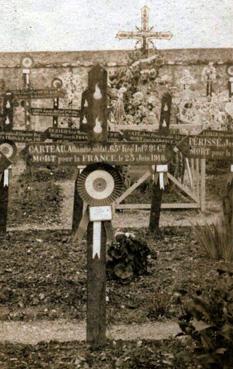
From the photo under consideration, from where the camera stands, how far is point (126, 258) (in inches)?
231

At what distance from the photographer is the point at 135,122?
1198 cm

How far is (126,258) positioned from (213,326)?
251cm

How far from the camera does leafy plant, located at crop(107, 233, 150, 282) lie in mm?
5809

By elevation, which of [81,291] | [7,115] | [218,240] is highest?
[7,115]

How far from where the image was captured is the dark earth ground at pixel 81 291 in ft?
13.2

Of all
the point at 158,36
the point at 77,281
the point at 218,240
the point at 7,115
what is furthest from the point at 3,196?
the point at 158,36

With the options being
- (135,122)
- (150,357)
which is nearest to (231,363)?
(150,357)

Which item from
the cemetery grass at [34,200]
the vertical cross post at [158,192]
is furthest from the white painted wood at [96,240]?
the cemetery grass at [34,200]

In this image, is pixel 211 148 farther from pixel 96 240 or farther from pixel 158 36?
pixel 158 36

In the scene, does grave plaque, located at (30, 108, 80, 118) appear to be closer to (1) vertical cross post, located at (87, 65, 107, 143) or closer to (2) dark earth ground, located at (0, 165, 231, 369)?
(2) dark earth ground, located at (0, 165, 231, 369)

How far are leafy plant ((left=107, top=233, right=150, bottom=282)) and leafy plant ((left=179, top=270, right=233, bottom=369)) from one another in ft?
7.37

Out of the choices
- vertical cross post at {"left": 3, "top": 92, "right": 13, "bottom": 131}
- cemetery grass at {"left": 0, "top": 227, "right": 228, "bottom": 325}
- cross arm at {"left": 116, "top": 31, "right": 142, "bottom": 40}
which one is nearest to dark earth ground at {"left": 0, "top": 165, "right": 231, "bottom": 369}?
cemetery grass at {"left": 0, "top": 227, "right": 228, "bottom": 325}

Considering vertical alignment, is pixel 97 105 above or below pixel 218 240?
above

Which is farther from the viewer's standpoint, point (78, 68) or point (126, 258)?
point (78, 68)
